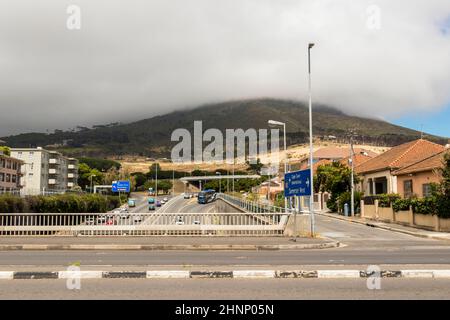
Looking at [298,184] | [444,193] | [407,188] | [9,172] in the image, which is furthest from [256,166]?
[298,184]

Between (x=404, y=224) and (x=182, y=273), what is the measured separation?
89.9 feet

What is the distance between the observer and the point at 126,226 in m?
21.8

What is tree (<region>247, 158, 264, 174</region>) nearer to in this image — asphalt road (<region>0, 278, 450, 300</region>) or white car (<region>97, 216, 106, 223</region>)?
white car (<region>97, 216, 106, 223</region>)

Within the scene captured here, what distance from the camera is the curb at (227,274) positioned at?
10.1 metres

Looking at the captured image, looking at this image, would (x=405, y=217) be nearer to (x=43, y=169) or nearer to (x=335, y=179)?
(x=335, y=179)

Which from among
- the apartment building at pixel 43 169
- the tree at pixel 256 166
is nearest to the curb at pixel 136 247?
the apartment building at pixel 43 169

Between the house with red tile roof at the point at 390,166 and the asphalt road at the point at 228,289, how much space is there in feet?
112

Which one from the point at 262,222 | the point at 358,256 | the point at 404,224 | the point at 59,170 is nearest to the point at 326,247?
the point at 358,256

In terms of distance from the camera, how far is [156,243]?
18.3 metres

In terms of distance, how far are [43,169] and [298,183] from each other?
412 ft

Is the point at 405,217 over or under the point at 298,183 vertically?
under

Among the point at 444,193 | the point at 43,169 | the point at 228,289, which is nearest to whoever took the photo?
the point at 228,289

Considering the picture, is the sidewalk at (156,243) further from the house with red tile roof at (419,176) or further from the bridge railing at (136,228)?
the house with red tile roof at (419,176)
